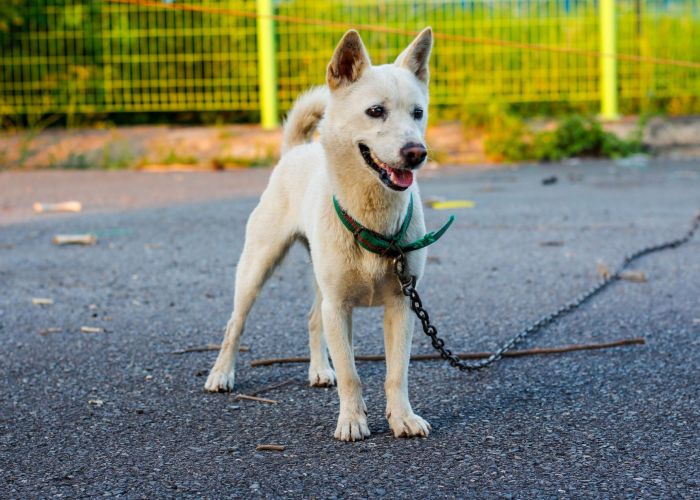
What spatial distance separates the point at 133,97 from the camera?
42.9 ft

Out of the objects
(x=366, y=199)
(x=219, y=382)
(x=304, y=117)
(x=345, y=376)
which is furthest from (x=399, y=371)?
(x=304, y=117)

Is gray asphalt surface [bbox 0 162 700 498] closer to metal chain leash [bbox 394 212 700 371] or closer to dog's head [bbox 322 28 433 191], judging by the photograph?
metal chain leash [bbox 394 212 700 371]

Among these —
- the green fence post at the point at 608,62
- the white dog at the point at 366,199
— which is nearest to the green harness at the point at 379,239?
the white dog at the point at 366,199

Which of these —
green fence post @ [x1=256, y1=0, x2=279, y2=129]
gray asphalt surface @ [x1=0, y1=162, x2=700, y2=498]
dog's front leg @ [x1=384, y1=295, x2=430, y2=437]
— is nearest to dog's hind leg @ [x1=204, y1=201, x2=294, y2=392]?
Answer: gray asphalt surface @ [x1=0, y1=162, x2=700, y2=498]

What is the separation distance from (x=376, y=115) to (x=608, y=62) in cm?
1022

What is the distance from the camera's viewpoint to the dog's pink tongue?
3.21 m

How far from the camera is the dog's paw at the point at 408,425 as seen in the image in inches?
128

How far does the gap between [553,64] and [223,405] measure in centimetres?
1015

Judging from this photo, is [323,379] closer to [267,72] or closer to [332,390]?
[332,390]

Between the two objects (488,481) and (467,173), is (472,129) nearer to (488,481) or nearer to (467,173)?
(467,173)

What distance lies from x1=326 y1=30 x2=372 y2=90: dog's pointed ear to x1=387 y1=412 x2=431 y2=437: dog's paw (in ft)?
3.73

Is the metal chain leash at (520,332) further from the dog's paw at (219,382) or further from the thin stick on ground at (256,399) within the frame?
the dog's paw at (219,382)

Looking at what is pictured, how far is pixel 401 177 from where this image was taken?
3225 millimetres

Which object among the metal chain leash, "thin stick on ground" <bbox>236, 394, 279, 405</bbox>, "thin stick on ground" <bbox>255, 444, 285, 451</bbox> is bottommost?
"thin stick on ground" <bbox>236, 394, 279, 405</bbox>
